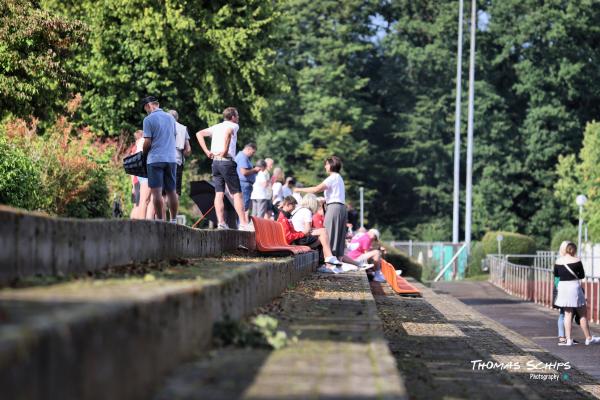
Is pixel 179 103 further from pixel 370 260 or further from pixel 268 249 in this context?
pixel 268 249

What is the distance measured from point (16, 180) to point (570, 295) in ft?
31.8

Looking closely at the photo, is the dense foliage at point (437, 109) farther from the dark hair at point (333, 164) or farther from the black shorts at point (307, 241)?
the dark hair at point (333, 164)

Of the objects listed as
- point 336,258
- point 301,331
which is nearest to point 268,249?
point 336,258

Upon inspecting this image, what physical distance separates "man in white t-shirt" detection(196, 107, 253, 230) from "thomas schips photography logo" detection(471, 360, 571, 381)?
3.96 m

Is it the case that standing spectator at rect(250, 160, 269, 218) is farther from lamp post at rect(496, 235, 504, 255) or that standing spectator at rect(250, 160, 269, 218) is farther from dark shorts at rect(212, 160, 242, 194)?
lamp post at rect(496, 235, 504, 255)

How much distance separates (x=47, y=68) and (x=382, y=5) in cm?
7055

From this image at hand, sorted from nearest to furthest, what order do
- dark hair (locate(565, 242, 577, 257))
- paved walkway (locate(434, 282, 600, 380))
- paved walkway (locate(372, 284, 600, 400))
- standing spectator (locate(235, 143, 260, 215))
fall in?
paved walkway (locate(372, 284, 600, 400)) < standing spectator (locate(235, 143, 260, 215)) < paved walkway (locate(434, 282, 600, 380)) < dark hair (locate(565, 242, 577, 257))

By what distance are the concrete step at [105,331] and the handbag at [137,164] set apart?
268 inches

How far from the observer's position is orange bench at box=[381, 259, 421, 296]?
25.2 meters

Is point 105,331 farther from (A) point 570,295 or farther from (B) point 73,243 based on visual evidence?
(A) point 570,295

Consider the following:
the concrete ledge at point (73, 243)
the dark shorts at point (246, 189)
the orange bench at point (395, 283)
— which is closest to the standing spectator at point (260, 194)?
the dark shorts at point (246, 189)

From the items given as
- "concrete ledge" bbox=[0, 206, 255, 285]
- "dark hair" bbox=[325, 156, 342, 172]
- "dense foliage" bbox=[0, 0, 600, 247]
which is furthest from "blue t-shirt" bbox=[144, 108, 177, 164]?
"dense foliage" bbox=[0, 0, 600, 247]

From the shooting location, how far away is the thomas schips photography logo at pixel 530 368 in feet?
44.7

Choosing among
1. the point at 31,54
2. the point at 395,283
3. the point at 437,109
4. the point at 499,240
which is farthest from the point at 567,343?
the point at 437,109
